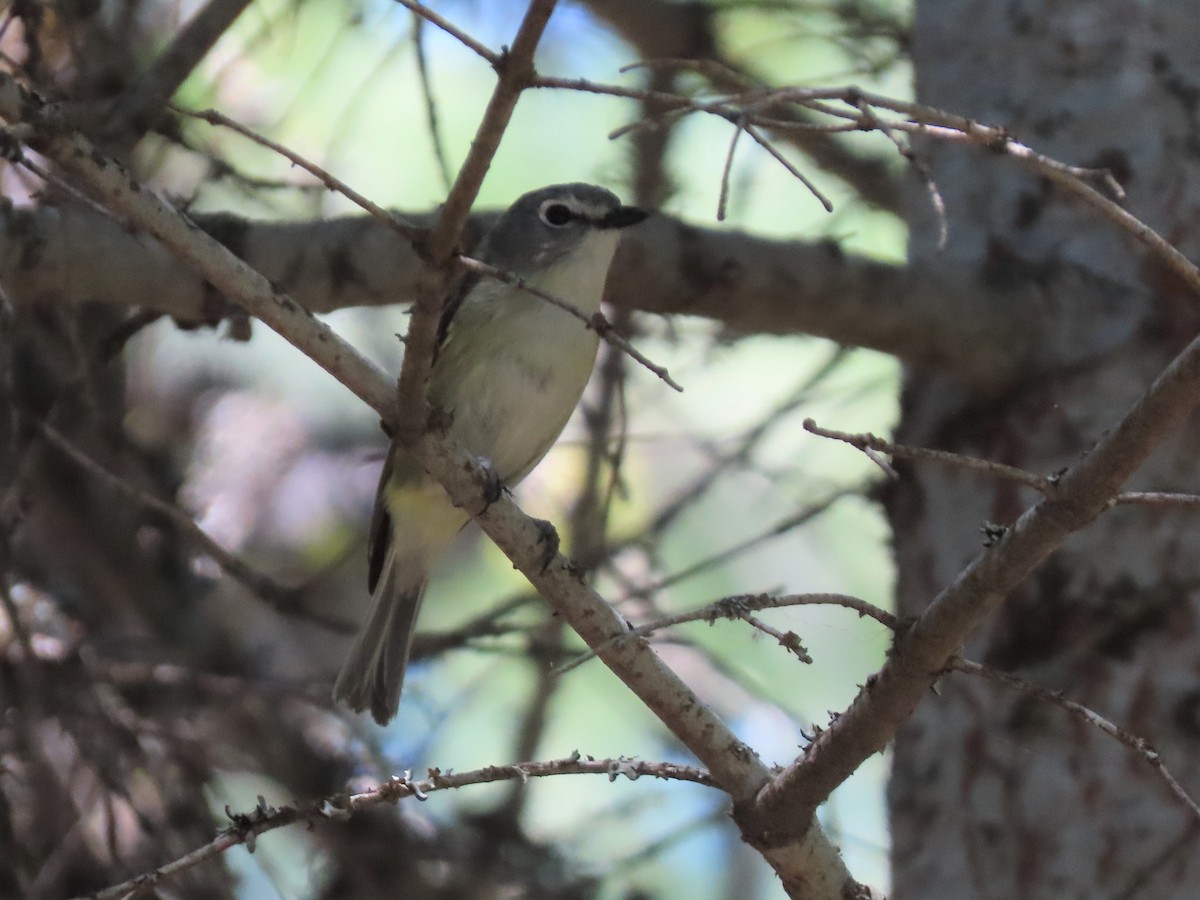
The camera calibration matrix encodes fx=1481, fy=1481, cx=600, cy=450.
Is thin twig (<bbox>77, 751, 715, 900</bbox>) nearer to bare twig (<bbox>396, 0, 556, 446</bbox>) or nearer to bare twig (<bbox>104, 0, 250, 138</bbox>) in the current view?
bare twig (<bbox>396, 0, 556, 446</bbox>)

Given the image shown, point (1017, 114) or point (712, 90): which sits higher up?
point (712, 90)

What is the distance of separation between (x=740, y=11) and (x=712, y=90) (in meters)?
0.78

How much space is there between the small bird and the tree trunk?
857 millimetres

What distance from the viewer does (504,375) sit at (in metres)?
3.59

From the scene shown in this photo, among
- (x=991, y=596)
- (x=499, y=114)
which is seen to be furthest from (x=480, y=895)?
(x=499, y=114)

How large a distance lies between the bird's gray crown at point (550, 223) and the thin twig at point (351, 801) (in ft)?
5.66

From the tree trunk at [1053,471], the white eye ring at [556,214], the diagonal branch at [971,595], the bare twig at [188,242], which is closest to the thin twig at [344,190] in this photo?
the bare twig at [188,242]

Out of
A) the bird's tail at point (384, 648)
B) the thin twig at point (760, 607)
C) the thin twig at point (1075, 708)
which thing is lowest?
the thin twig at point (1075, 708)

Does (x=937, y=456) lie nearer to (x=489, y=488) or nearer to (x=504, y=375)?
(x=489, y=488)

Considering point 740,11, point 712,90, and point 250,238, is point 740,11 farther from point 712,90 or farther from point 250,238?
point 250,238

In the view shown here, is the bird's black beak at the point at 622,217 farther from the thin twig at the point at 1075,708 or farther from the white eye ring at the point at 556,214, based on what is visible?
the thin twig at the point at 1075,708

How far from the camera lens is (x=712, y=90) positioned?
429cm

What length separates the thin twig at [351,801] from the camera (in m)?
1.97

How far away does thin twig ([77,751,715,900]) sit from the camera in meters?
1.97
